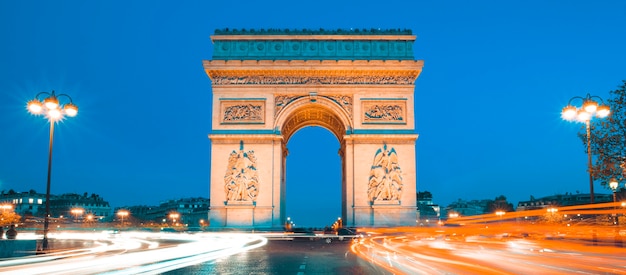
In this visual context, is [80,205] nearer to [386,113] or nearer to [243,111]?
[243,111]

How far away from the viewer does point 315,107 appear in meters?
36.7

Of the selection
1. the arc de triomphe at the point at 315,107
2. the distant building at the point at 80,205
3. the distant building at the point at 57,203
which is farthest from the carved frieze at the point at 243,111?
the distant building at the point at 57,203

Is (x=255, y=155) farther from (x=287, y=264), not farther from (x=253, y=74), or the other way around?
(x=287, y=264)

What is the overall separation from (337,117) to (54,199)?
3329 inches

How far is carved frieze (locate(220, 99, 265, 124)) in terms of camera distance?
35656 millimetres


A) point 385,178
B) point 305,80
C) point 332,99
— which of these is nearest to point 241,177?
point 305,80

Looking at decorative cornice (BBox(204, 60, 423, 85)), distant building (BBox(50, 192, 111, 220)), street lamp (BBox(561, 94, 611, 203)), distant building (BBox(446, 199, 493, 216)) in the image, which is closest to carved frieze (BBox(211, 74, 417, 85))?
decorative cornice (BBox(204, 60, 423, 85))

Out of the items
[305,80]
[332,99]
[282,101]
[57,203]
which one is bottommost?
[57,203]

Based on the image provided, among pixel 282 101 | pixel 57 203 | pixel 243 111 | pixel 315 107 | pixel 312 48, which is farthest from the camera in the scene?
pixel 57 203

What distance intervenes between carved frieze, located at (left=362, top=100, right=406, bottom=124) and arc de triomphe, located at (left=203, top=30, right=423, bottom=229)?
0.20ft

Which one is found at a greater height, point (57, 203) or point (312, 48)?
point (312, 48)

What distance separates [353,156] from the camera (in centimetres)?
3550

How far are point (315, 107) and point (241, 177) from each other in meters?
Result: 6.36

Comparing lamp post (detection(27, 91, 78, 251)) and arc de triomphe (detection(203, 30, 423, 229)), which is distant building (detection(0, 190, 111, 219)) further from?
lamp post (detection(27, 91, 78, 251))
